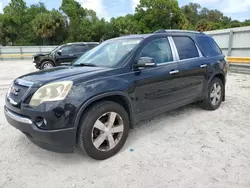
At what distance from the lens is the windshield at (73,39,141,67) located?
3244 millimetres

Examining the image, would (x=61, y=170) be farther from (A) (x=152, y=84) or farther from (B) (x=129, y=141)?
(A) (x=152, y=84)

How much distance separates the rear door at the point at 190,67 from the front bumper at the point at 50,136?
228 centimetres

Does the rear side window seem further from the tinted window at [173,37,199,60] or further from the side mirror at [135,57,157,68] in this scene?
the side mirror at [135,57,157,68]

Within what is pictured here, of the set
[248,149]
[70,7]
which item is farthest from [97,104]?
[70,7]

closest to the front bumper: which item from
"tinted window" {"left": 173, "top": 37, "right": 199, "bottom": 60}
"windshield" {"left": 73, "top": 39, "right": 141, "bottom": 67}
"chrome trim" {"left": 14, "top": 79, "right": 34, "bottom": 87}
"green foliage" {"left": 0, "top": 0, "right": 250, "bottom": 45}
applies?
"chrome trim" {"left": 14, "top": 79, "right": 34, "bottom": 87}

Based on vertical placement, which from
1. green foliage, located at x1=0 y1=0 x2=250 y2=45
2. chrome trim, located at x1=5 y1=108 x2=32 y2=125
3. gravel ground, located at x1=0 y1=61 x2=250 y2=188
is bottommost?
gravel ground, located at x1=0 y1=61 x2=250 y2=188

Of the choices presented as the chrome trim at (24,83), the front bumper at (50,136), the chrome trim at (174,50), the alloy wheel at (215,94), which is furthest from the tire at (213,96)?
the chrome trim at (24,83)

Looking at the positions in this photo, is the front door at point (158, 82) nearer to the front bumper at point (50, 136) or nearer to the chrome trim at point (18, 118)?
the front bumper at point (50, 136)

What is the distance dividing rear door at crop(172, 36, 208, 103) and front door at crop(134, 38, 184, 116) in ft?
0.66

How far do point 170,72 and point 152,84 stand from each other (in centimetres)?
48

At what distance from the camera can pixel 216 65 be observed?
4535mm

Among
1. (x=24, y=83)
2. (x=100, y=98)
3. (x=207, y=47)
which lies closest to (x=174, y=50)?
(x=207, y=47)

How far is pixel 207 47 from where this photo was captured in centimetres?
455

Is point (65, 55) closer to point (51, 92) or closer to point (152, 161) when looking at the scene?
point (51, 92)
